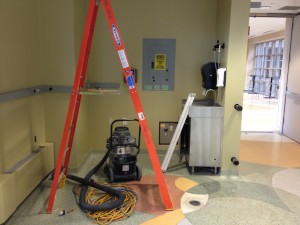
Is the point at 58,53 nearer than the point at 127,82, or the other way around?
the point at 127,82

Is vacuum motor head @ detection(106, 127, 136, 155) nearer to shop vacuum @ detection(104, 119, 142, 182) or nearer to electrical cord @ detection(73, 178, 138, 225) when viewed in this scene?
shop vacuum @ detection(104, 119, 142, 182)

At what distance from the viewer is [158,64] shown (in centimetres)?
434

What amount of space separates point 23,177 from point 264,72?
13.9m

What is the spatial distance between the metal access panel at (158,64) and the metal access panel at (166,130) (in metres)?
0.60

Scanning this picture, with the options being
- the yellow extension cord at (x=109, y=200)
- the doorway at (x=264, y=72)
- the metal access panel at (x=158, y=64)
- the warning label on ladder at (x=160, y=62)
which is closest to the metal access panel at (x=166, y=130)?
the metal access panel at (x=158, y=64)

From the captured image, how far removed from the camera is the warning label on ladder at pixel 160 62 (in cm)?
432

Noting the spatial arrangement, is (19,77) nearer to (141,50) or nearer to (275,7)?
(141,50)

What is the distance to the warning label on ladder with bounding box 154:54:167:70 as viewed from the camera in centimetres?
432

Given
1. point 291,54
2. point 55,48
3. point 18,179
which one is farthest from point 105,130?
point 291,54

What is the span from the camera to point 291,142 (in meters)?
5.51

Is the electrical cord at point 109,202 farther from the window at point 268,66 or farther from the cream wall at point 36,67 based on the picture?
the window at point 268,66

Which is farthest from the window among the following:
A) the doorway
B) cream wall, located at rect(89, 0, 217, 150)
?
cream wall, located at rect(89, 0, 217, 150)

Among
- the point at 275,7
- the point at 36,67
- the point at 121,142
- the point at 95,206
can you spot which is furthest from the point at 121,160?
the point at 275,7

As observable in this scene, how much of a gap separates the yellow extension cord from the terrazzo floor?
7 centimetres
